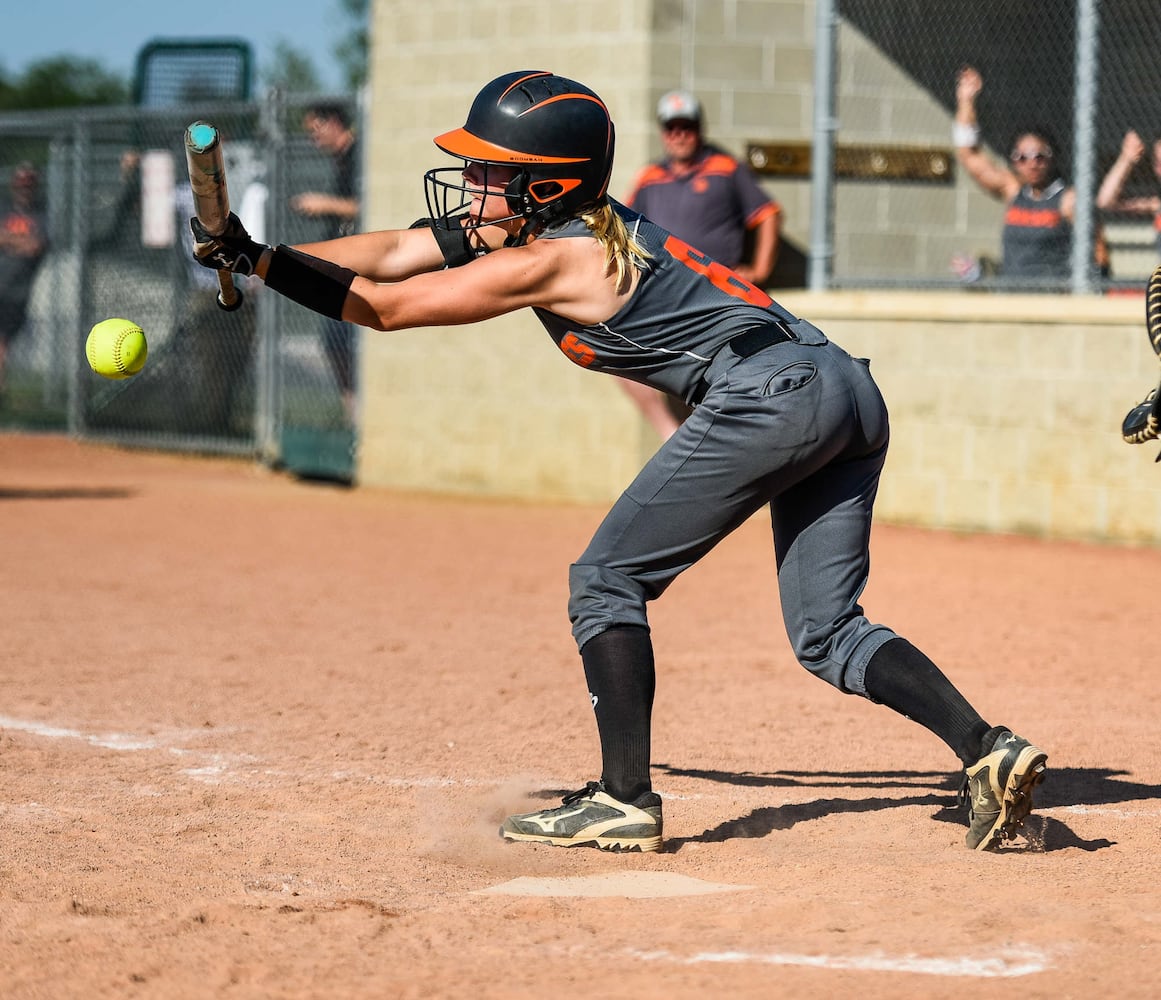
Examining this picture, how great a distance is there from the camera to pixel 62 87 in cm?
4934

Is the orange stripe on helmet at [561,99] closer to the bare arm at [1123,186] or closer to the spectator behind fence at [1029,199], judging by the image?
the spectator behind fence at [1029,199]

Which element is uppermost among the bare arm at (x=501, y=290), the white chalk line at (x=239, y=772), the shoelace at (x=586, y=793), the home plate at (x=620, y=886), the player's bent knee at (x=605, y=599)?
the bare arm at (x=501, y=290)

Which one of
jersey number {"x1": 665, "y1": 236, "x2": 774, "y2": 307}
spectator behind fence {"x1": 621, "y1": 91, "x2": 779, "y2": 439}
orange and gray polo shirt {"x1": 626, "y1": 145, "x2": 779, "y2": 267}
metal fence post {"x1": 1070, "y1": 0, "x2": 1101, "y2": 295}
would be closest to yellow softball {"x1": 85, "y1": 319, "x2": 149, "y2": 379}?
jersey number {"x1": 665, "y1": 236, "x2": 774, "y2": 307}

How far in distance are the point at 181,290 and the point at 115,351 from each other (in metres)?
10.7

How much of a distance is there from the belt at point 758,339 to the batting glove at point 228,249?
1139mm

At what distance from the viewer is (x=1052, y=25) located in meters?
11.1

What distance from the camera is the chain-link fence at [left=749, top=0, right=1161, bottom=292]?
10.4 m

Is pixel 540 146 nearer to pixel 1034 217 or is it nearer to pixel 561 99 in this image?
pixel 561 99

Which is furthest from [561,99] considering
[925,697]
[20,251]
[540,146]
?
[20,251]

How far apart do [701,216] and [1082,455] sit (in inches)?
108

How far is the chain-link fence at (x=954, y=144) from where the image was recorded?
10.4 meters

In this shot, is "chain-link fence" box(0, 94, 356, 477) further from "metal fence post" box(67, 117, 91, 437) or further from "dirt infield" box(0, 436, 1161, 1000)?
"dirt infield" box(0, 436, 1161, 1000)

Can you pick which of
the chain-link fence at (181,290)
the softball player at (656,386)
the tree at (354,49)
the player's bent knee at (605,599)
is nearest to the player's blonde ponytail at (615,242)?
the softball player at (656,386)

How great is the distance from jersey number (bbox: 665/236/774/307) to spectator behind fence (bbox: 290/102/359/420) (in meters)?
8.83
